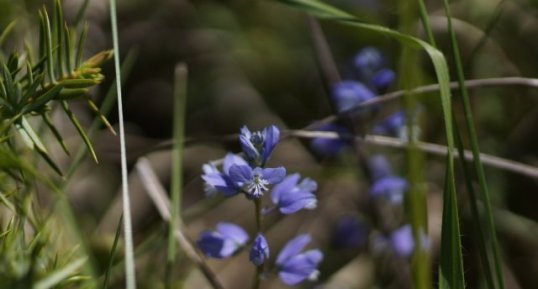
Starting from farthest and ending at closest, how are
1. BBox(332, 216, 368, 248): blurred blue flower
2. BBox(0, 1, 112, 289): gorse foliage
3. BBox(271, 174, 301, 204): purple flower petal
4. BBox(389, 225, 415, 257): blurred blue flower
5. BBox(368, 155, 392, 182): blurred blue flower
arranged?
1. BBox(332, 216, 368, 248): blurred blue flower
2. BBox(368, 155, 392, 182): blurred blue flower
3. BBox(389, 225, 415, 257): blurred blue flower
4. BBox(271, 174, 301, 204): purple flower petal
5. BBox(0, 1, 112, 289): gorse foliage

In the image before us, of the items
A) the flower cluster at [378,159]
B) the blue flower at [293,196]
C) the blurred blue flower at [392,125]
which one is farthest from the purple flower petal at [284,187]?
the blurred blue flower at [392,125]

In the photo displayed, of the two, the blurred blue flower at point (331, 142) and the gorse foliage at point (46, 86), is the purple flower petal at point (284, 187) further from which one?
the blurred blue flower at point (331, 142)

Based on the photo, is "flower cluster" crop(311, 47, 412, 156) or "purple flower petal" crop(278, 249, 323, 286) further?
"flower cluster" crop(311, 47, 412, 156)

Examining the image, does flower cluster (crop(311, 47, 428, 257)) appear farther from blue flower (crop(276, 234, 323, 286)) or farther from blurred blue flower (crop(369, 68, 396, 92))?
blue flower (crop(276, 234, 323, 286))

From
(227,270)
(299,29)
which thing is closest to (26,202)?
(227,270)

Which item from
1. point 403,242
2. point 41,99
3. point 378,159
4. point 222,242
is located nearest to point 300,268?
point 222,242

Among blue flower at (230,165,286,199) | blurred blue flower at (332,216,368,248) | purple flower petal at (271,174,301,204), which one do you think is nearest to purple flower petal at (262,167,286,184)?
blue flower at (230,165,286,199)
